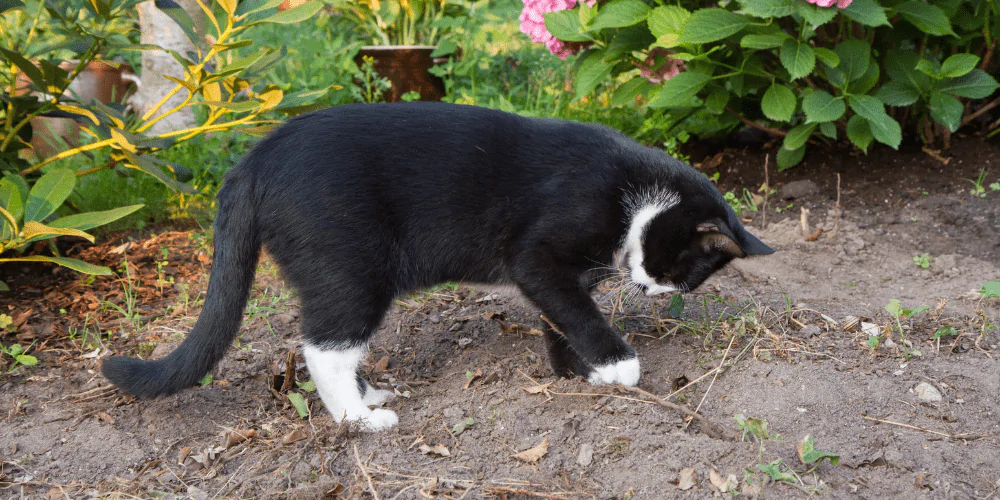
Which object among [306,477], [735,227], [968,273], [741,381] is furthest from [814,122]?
[306,477]

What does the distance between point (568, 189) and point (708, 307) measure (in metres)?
0.95

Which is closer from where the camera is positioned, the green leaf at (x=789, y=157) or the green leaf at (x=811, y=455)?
the green leaf at (x=811, y=455)

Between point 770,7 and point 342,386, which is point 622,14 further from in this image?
point 342,386

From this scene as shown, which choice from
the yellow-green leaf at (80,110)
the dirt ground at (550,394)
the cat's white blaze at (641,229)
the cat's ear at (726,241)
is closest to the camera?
the dirt ground at (550,394)

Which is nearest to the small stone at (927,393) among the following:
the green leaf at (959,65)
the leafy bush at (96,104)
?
the green leaf at (959,65)

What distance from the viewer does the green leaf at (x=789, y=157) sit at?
4.16m

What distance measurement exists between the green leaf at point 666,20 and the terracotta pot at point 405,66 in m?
2.18

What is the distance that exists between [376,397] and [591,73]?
7.18 ft

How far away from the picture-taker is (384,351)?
3.03m

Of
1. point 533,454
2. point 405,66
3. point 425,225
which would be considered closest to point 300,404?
point 425,225

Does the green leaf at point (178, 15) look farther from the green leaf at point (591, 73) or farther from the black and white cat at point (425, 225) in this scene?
the green leaf at point (591, 73)

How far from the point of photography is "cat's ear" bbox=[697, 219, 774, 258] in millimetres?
2432

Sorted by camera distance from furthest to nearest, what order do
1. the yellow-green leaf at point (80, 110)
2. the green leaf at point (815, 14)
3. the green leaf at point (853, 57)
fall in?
the green leaf at point (853, 57) < the green leaf at point (815, 14) < the yellow-green leaf at point (80, 110)

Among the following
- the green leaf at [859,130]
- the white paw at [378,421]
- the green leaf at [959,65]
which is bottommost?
the white paw at [378,421]
